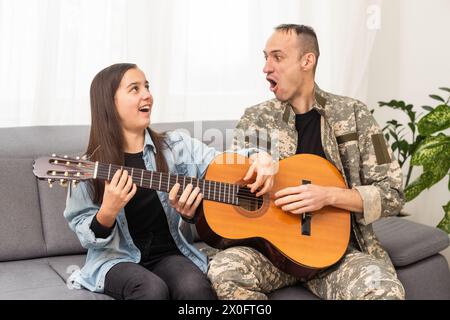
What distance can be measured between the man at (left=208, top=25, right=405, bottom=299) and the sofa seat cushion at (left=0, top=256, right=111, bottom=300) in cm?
43

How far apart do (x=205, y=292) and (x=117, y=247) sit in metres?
0.32

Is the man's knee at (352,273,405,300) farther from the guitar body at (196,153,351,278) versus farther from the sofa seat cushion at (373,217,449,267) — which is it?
the sofa seat cushion at (373,217,449,267)

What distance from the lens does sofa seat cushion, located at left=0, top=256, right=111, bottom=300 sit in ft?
6.48

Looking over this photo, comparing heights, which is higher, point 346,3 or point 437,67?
point 346,3

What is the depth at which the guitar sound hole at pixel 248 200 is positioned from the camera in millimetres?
2070

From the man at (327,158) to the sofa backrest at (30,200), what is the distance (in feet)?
2.10

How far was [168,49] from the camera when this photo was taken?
3014 millimetres

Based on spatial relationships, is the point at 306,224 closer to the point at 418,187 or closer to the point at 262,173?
the point at 262,173

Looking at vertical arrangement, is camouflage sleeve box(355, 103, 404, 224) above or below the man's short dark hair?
below

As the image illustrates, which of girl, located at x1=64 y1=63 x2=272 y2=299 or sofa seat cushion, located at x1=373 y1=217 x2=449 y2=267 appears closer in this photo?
girl, located at x1=64 y1=63 x2=272 y2=299

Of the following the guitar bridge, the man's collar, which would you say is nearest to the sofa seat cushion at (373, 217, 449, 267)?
the guitar bridge

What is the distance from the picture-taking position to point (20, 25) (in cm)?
265

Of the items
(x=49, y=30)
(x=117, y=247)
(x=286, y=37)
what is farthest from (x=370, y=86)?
(x=117, y=247)
